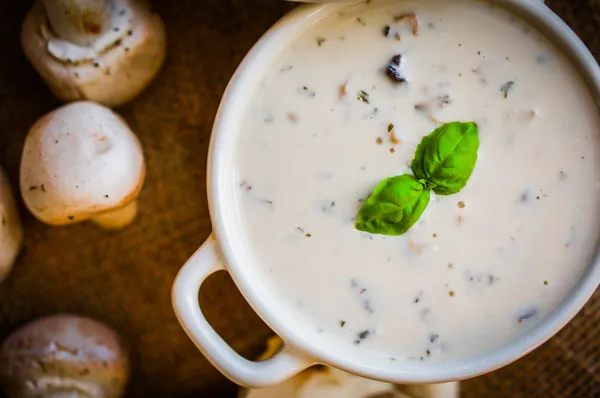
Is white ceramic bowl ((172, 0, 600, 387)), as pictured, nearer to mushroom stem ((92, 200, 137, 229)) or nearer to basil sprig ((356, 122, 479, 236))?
basil sprig ((356, 122, 479, 236))

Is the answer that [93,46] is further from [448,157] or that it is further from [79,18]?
[448,157]

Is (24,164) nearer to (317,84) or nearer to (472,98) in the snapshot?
(317,84)

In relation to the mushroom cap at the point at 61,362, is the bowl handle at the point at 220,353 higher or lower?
higher

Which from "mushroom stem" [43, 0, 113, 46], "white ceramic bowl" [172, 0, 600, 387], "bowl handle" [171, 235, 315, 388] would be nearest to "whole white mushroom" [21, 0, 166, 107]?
"mushroom stem" [43, 0, 113, 46]

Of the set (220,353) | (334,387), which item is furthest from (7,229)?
(334,387)

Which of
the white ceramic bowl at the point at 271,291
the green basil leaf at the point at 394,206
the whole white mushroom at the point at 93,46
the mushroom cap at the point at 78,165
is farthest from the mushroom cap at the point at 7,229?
the green basil leaf at the point at 394,206

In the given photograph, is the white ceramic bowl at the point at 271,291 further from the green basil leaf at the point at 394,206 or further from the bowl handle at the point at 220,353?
the green basil leaf at the point at 394,206

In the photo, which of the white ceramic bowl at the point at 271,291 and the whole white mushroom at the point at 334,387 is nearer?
the white ceramic bowl at the point at 271,291

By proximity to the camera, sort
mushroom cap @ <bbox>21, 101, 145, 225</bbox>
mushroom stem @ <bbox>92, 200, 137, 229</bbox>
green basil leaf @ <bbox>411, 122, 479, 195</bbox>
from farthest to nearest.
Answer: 1. mushroom stem @ <bbox>92, 200, 137, 229</bbox>
2. mushroom cap @ <bbox>21, 101, 145, 225</bbox>
3. green basil leaf @ <bbox>411, 122, 479, 195</bbox>
